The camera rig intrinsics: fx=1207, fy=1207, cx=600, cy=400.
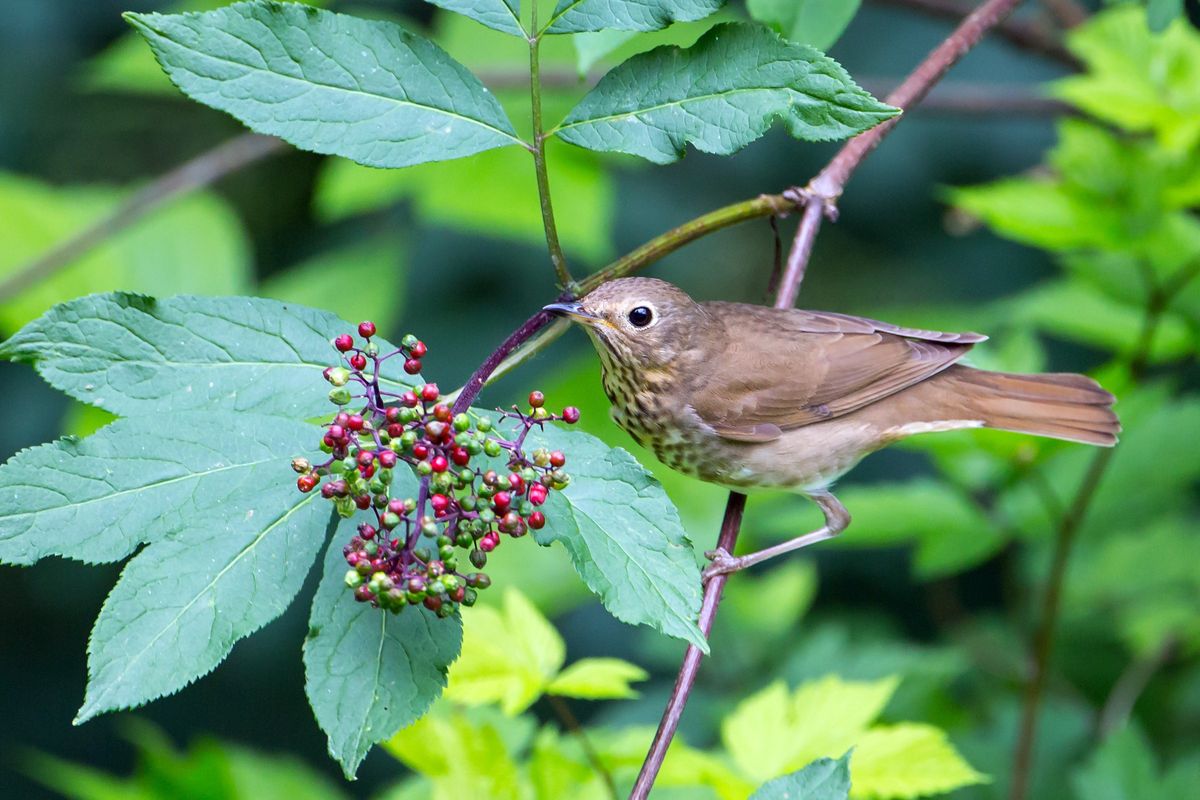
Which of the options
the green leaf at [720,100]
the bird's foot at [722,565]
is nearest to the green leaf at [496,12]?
the green leaf at [720,100]

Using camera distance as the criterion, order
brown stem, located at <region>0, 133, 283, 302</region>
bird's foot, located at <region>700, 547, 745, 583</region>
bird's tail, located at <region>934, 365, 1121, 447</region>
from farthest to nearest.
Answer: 1. brown stem, located at <region>0, 133, 283, 302</region>
2. bird's tail, located at <region>934, 365, 1121, 447</region>
3. bird's foot, located at <region>700, 547, 745, 583</region>

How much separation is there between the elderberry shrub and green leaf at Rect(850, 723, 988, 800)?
42.4 inches

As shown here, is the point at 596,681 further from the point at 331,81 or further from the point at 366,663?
the point at 331,81

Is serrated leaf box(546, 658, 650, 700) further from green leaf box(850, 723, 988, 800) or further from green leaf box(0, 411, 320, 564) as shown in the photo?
green leaf box(0, 411, 320, 564)

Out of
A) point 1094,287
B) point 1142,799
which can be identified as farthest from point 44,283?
point 1142,799

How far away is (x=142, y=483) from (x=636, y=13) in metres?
0.93

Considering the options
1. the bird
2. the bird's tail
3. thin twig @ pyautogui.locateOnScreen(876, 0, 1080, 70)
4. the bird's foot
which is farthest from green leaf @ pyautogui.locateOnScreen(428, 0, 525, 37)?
thin twig @ pyautogui.locateOnScreen(876, 0, 1080, 70)

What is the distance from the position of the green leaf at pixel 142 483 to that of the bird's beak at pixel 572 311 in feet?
1.73

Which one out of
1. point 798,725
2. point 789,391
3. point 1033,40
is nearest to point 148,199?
point 789,391

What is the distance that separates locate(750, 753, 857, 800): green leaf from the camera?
156cm

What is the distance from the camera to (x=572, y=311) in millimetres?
2203

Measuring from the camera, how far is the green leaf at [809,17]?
2.25m

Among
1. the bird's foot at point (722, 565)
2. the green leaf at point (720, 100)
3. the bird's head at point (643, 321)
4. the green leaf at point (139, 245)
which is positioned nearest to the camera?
the green leaf at point (720, 100)

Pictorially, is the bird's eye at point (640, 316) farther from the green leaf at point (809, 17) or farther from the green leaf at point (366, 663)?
the green leaf at point (366, 663)
